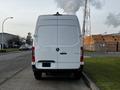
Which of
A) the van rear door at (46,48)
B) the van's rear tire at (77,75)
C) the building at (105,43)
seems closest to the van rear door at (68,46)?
the van rear door at (46,48)

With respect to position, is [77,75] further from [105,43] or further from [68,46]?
[105,43]

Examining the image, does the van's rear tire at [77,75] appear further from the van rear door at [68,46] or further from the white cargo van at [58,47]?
the van rear door at [68,46]

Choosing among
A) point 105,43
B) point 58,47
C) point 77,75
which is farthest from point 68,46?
point 105,43

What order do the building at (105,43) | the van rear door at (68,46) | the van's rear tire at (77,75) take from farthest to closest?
1. the building at (105,43)
2. the van's rear tire at (77,75)
3. the van rear door at (68,46)

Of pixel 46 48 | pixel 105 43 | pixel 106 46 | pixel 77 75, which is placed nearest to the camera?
pixel 46 48

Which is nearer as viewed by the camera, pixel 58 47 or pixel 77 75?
pixel 58 47

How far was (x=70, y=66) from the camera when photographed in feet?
47.5

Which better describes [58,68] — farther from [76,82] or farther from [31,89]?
[31,89]

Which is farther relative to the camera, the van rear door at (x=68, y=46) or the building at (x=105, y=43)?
the building at (x=105, y=43)

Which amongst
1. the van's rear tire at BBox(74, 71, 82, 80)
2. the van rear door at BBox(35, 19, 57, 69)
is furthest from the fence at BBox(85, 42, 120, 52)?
the van rear door at BBox(35, 19, 57, 69)

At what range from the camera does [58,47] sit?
575 inches

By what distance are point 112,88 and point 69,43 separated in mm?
3567

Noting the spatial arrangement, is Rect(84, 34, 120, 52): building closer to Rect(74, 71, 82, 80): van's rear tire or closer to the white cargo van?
Result: Rect(74, 71, 82, 80): van's rear tire

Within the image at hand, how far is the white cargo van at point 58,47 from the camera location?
14531 mm
